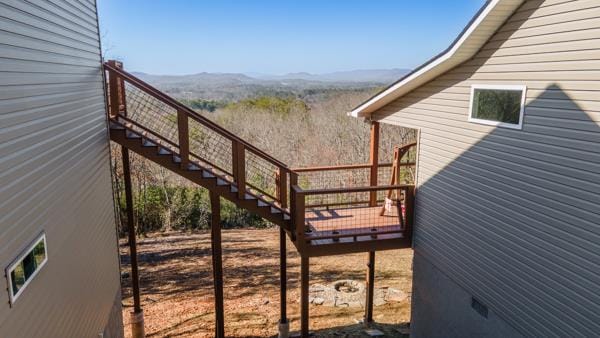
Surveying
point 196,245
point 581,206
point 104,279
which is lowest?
point 196,245

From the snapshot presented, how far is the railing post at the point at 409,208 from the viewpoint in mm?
7953

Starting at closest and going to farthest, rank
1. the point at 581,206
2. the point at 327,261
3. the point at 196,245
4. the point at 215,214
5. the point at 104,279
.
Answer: the point at 581,206 → the point at 104,279 → the point at 215,214 → the point at 327,261 → the point at 196,245

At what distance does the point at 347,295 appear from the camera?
11773 millimetres

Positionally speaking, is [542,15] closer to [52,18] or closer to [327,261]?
[52,18]

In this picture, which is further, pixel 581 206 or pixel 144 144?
pixel 144 144

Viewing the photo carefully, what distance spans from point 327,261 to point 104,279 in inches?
371

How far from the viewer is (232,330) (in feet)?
32.6

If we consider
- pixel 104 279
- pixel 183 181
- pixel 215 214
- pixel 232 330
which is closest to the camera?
pixel 104 279

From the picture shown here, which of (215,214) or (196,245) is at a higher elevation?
(215,214)

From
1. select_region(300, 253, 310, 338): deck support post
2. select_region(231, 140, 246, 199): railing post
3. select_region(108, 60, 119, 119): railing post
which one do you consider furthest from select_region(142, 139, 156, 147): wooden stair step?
select_region(300, 253, 310, 338): deck support post

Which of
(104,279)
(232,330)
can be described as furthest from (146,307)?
(104,279)

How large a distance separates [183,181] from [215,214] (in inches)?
528

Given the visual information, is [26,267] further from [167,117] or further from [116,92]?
[167,117]

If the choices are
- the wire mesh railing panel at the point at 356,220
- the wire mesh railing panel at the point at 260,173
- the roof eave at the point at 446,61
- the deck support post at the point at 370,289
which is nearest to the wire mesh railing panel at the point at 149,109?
the wire mesh railing panel at the point at 260,173
